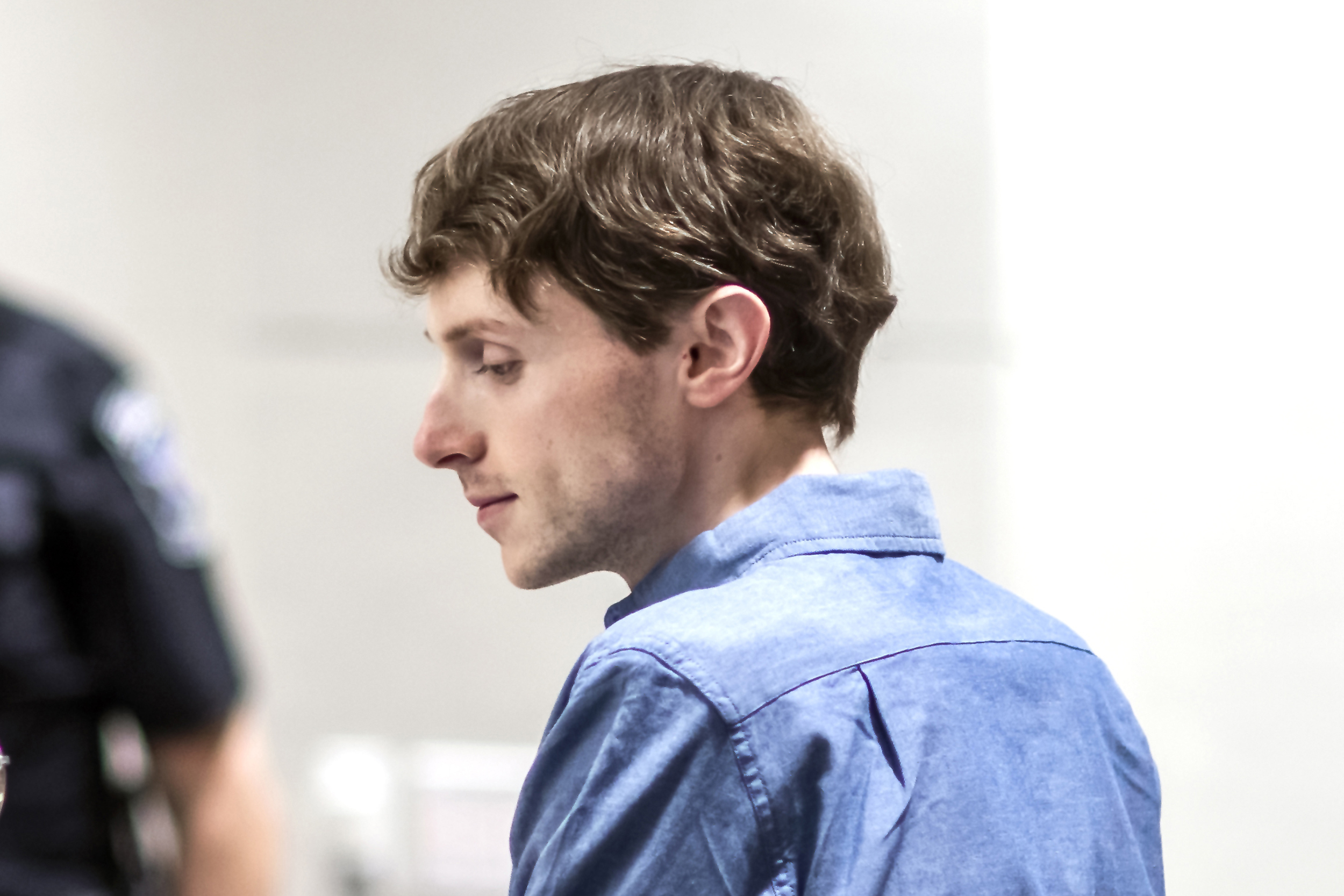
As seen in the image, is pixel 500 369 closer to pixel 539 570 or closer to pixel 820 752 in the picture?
pixel 539 570

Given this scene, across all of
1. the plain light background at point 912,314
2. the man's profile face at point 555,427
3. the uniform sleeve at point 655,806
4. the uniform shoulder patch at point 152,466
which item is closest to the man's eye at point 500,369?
the man's profile face at point 555,427

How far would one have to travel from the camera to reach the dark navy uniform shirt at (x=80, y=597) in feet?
3.46

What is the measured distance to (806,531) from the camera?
2.20 feet

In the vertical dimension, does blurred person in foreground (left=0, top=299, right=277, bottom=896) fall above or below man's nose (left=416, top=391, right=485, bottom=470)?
below

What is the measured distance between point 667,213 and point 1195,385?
0.85 m

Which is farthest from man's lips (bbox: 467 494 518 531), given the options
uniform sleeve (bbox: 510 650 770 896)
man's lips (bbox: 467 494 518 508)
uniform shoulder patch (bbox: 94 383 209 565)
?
uniform shoulder patch (bbox: 94 383 209 565)

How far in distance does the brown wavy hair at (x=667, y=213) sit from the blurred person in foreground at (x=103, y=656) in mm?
447

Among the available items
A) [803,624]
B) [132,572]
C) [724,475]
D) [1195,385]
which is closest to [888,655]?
[803,624]

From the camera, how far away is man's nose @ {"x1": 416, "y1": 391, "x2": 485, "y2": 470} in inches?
30.1

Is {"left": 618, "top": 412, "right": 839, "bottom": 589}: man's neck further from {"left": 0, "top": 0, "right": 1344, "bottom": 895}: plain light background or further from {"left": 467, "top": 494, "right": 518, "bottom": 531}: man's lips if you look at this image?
{"left": 0, "top": 0, "right": 1344, "bottom": 895}: plain light background

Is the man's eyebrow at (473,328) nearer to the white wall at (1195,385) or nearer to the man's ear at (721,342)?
the man's ear at (721,342)

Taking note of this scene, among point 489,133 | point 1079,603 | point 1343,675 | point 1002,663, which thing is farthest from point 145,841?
point 1343,675

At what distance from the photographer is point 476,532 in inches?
62.6

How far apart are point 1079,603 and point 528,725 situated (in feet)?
2.27
